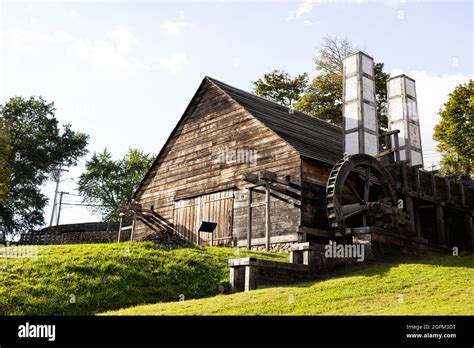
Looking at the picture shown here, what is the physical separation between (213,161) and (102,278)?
10334mm

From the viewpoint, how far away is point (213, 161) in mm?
21828

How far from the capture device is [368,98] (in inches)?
840

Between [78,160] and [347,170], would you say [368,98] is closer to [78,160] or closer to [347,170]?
[347,170]

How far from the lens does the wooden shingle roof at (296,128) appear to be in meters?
19.5

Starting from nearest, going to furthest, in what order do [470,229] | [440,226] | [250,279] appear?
[250,279]
[440,226]
[470,229]

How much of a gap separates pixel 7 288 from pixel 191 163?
1252 centimetres

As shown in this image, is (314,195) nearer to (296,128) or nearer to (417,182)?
(296,128)

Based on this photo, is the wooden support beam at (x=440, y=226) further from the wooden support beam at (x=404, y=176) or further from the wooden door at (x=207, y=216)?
the wooden door at (x=207, y=216)

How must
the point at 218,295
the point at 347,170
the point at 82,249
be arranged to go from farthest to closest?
the point at 347,170
the point at 82,249
the point at 218,295

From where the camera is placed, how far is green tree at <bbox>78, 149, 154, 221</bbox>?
4869 cm

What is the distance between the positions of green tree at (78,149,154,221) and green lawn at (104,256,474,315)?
37.7m

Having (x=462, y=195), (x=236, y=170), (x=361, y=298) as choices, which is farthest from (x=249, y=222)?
(x=462, y=195)

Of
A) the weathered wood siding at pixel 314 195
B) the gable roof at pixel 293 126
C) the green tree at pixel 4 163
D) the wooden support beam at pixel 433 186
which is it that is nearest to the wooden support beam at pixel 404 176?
the wooden support beam at pixel 433 186
